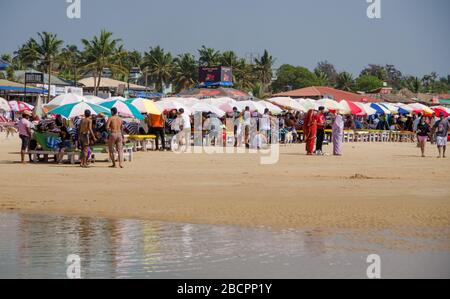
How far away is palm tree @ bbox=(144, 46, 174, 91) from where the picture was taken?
4427 inches

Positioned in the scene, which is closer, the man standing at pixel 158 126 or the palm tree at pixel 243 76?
the man standing at pixel 158 126

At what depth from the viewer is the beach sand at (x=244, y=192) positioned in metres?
12.0

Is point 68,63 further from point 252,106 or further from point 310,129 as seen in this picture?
point 310,129

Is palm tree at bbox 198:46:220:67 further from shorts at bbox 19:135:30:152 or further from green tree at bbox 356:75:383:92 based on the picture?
shorts at bbox 19:135:30:152

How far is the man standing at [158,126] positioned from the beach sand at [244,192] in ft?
→ 13.4

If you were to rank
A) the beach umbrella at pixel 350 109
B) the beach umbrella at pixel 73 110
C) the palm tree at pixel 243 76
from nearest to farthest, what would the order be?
the beach umbrella at pixel 73 110 → the beach umbrella at pixel 350 109 → the palm tree at pixel 243 76

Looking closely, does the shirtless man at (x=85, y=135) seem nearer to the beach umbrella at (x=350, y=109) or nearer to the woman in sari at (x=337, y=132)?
the woman in sari at (x=337, y=132)

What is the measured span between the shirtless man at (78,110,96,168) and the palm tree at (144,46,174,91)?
93419mm

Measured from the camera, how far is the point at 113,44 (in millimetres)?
86812

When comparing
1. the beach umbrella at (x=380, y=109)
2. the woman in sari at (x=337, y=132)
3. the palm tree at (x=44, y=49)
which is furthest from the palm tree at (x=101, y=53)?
the woman in sari at (x=337, y=132)

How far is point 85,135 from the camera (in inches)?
746

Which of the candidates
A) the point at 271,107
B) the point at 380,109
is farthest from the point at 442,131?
the point at 380,109

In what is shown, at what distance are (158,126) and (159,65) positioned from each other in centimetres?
8711

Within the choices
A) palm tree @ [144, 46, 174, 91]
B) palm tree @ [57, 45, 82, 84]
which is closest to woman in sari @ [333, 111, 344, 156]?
palm tree @ [57, 45, 82, 84]
